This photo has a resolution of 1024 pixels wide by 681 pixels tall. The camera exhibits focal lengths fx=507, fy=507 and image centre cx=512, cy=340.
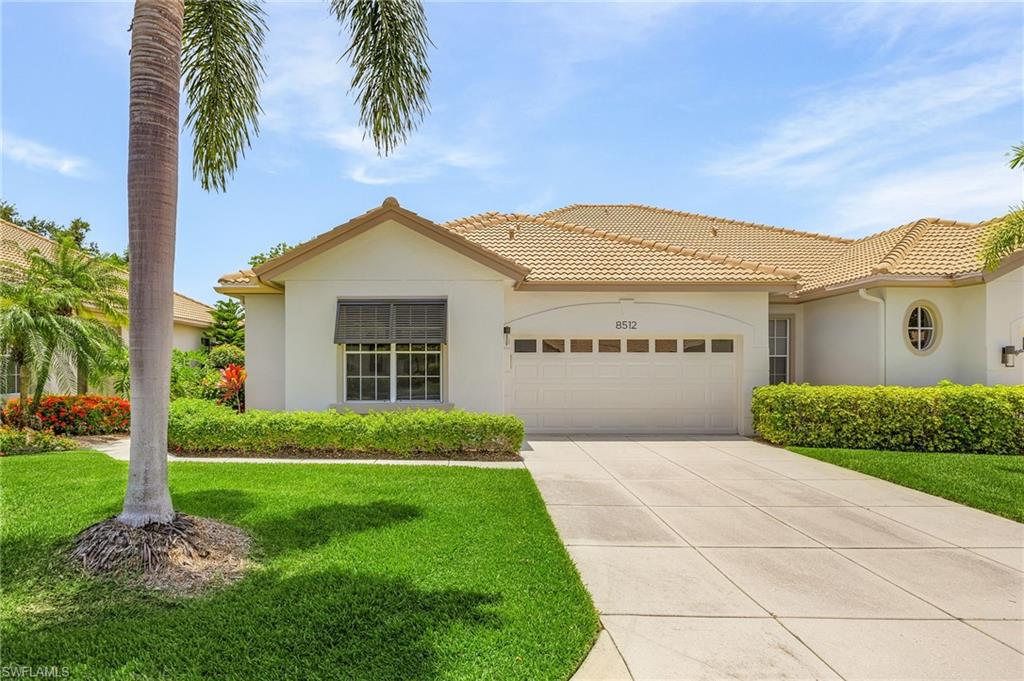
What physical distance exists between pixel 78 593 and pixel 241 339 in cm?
2352

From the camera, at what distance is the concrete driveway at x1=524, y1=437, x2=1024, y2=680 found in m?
3.77

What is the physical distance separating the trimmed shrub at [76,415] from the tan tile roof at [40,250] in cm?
447

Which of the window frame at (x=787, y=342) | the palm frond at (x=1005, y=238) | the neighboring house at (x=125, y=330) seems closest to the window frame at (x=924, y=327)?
the palm frond at (x=1005, y=238)

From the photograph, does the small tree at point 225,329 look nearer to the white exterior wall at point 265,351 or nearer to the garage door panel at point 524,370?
the white exterior wall at point 265,351

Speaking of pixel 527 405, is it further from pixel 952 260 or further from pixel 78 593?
pixel 952 260

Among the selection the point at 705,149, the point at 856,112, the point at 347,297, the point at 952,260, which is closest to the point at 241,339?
the point at 347,297

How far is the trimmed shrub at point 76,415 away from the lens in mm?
12719

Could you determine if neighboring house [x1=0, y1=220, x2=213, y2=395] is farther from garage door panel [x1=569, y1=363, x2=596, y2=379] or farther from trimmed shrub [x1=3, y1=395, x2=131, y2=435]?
garage door panel [x1=569, y1=363, x2=596, y2=379]

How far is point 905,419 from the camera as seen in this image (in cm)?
1155

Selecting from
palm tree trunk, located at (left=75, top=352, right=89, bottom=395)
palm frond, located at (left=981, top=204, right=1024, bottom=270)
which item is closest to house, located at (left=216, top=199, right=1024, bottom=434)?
palm frond, located at (left=981, top=204, right=1024, bottom=270)

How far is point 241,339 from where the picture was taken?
84.2 ft

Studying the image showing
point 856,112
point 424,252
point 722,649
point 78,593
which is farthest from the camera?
point 424,252

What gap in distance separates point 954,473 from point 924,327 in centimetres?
614

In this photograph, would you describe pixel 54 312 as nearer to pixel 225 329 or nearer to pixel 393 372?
pixel 393 372
